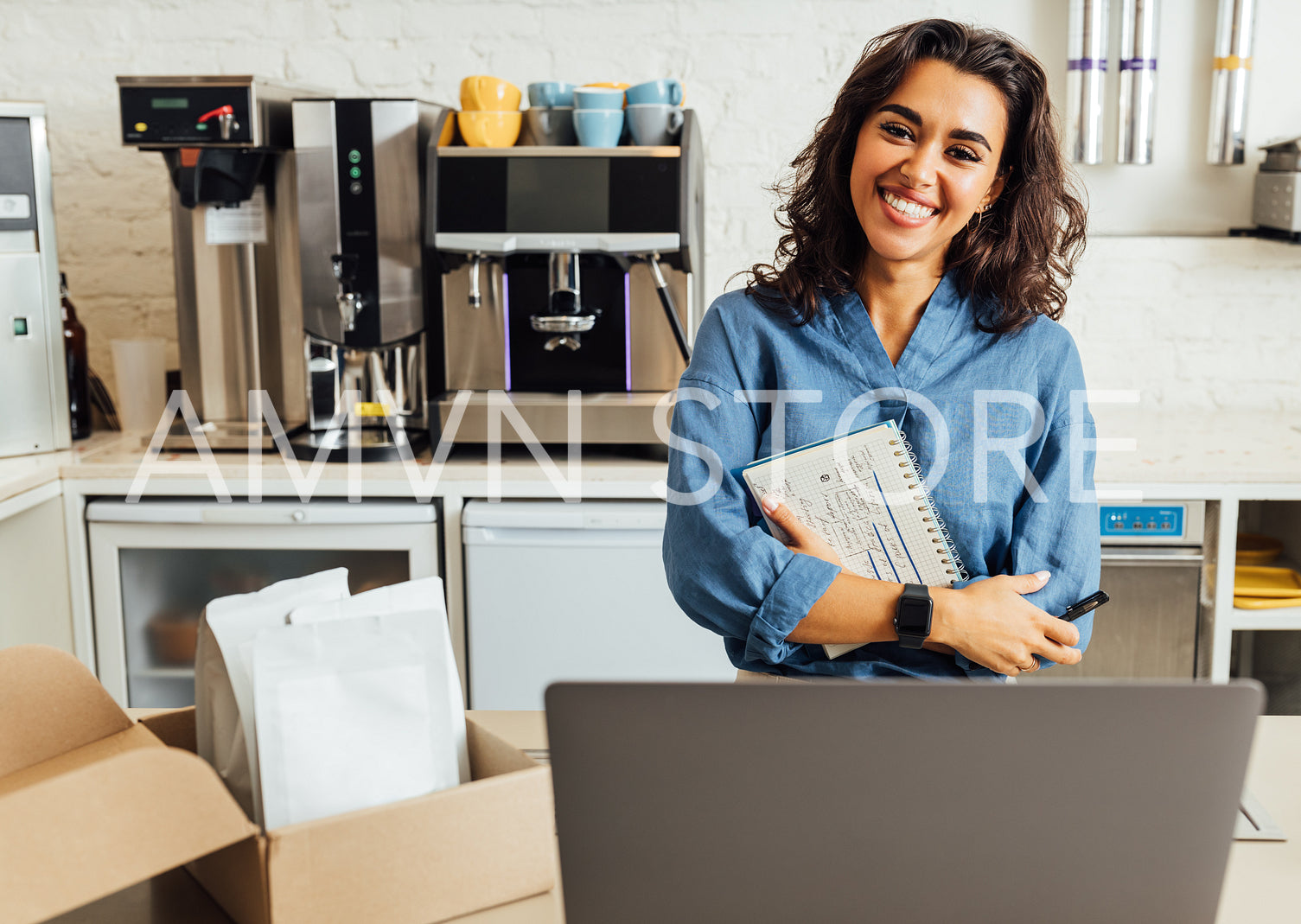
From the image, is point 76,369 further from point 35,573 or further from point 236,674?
point 236,674

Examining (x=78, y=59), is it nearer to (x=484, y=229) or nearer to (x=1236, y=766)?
(x=484, y=229)

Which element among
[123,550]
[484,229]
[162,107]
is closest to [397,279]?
[484,229]

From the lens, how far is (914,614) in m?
1.10

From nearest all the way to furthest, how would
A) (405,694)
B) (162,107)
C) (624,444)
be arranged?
(405,694) < (162,107) < (624,444)

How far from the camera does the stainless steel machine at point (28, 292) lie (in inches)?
89.0

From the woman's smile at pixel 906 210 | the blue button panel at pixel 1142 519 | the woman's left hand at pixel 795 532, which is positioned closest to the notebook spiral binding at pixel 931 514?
the woman's left hand at pixel 795 532

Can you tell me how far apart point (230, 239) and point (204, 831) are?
189 centimetres

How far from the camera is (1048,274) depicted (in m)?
1.23

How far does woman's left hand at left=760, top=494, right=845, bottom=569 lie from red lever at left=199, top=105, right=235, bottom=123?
1577 millimetres

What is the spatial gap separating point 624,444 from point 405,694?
164 cm

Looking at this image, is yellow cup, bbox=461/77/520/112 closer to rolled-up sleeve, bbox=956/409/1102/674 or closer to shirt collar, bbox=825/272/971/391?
shirt collar, bbox=825/272/971/391

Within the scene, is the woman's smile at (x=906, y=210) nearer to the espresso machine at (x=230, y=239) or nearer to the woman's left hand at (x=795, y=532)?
the woman's left hand at (x=795, y=532)

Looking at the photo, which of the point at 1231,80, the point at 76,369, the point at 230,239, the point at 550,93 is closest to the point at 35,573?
the point at 76,369

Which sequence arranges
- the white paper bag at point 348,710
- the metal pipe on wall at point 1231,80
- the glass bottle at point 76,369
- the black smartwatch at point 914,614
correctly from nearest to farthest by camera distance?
the white paper bag at point 348,710 < the black smartwatch at point 914,614 < the glass bottle at point 76,369 < the metal pipe on wall at point 1231,80
